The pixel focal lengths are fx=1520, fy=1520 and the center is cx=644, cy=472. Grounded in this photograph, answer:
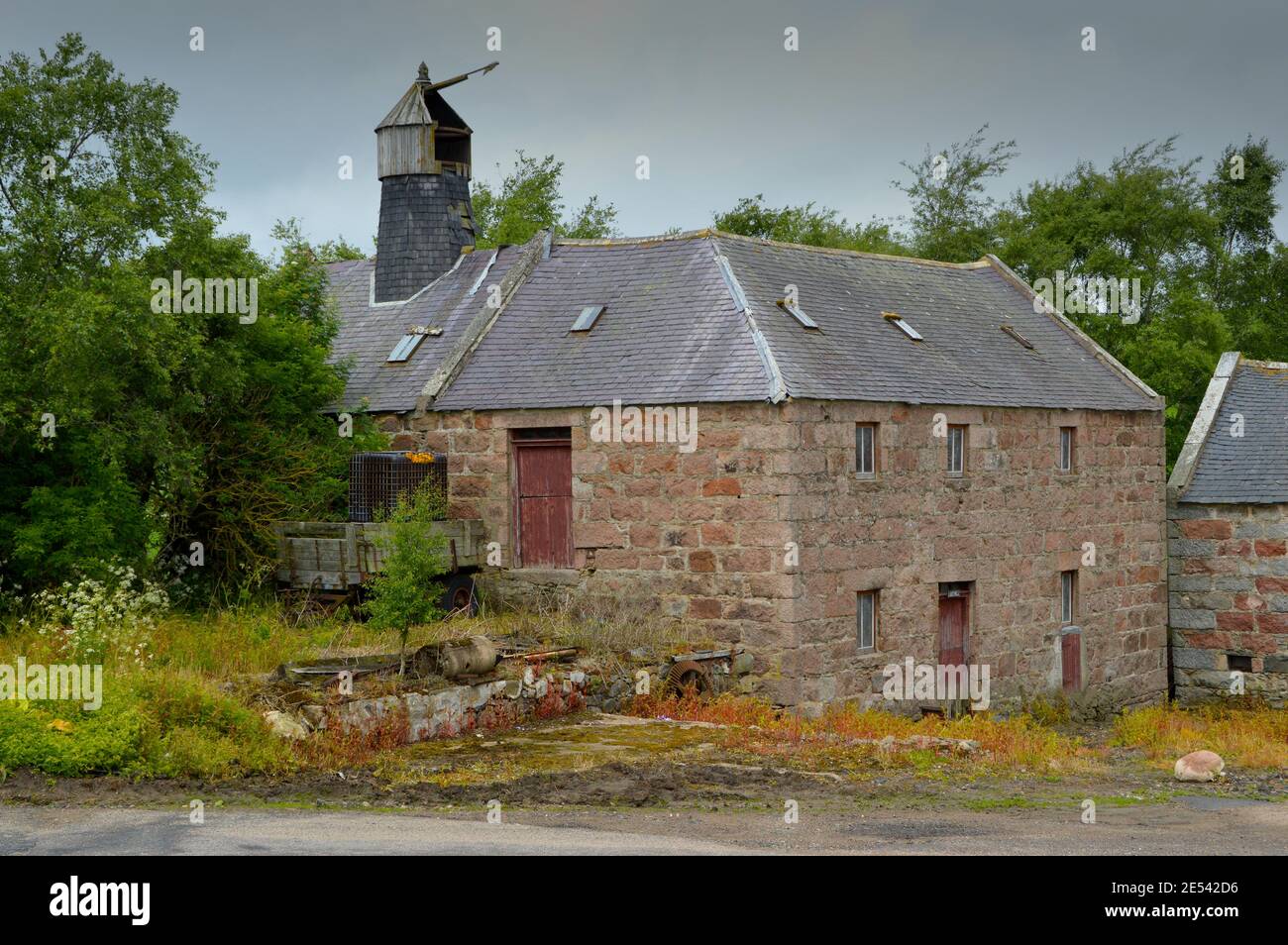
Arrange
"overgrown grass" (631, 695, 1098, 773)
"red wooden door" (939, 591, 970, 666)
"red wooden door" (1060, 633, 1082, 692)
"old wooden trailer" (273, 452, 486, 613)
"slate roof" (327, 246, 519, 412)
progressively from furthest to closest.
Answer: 1. "red wooden door" (1060, 633, 1082, 692)
2. "slate roof" (327, 246, 519, 412)
3. "red wooden door" (939, 591, 970, 666)
4. "old wooden trailer" (273, 452, 486, 613)
5. "overgrown grass" (631, 695, 1098, 773)

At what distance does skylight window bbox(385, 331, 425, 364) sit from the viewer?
25.5 metres

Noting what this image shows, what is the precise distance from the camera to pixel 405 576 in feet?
59.8

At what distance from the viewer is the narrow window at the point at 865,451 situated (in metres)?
21.3

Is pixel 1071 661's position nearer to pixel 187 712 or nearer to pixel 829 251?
pixel 829 251

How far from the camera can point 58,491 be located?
18.8 metres

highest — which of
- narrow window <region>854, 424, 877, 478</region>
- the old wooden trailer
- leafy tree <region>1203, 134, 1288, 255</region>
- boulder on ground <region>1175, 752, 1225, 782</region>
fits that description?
leafy tree <region>1203, 134, 1288, 255</region>

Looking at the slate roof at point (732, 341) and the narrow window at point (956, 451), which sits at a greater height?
the slate roof at point (732, 341)

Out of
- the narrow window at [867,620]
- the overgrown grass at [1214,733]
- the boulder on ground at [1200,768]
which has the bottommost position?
the overgrown grass at [1214,733]

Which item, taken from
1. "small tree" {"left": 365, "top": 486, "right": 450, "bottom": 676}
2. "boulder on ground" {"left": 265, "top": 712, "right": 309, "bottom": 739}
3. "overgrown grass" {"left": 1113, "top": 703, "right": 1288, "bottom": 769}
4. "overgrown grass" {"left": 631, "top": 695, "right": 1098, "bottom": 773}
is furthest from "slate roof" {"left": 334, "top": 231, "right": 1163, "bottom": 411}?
"boulder on ground" {"left": 265, "top": 712, "right": 309, "bottom": 739}

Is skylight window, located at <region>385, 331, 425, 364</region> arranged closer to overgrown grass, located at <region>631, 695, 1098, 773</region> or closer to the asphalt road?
overgrown grass, located at <region>631, 695, 1098, 773</region>

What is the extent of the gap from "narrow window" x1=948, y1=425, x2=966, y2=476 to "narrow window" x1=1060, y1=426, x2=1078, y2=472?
3299 mm

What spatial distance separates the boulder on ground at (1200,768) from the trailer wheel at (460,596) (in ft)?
33.3

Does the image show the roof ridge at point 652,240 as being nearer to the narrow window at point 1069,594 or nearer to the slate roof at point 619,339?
the slate roof at point 619,339

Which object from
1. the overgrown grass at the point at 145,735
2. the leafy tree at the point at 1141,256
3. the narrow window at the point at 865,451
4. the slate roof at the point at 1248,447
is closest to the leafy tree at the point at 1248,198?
the leafy tree at the point at 1141,256
